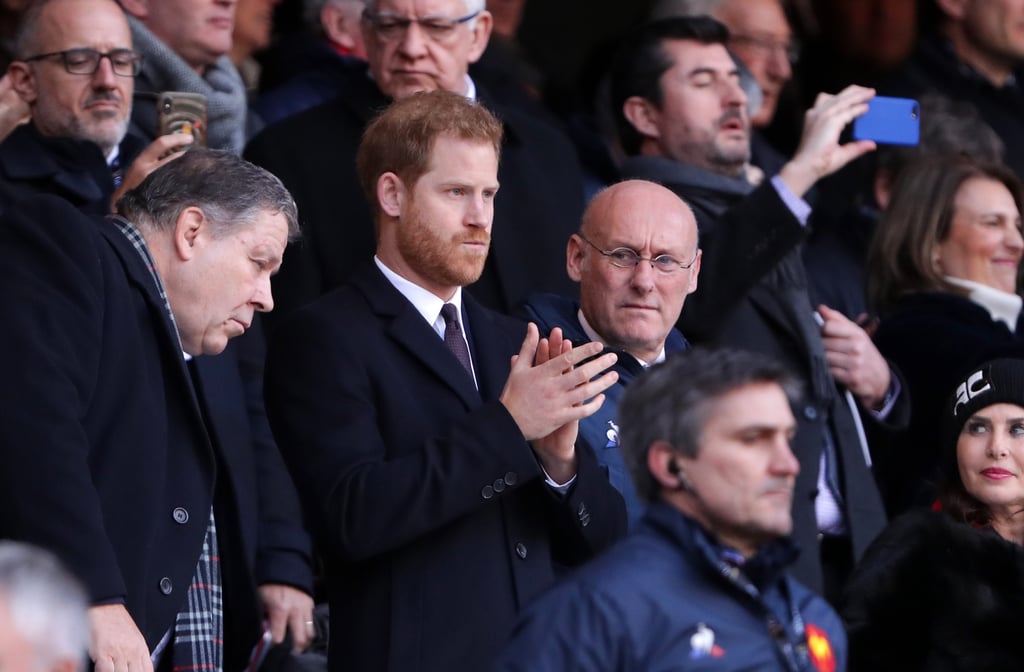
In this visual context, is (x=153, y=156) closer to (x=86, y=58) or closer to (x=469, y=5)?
(x=86, y=58)

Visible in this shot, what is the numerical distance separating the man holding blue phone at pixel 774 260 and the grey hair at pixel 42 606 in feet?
9.99

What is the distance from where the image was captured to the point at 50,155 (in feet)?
17.7

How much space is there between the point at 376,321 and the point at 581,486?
23.9 inches

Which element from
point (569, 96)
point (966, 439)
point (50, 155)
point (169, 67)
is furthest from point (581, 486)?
point (569, 96)

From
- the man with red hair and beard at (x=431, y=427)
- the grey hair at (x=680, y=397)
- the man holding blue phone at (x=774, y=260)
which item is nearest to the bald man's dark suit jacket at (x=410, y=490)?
the man with red hair and beard at (x=431, y=427)

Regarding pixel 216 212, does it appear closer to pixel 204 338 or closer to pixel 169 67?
pixel 204 338

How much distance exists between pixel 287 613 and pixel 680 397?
6.00 feet

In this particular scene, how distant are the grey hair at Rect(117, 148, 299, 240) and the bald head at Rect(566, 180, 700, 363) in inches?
37.8

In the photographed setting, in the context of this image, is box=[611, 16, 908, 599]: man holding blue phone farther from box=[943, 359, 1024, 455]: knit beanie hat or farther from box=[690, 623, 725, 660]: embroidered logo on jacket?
box=[690, 623, 725, 660]: embroidered logo on jacket

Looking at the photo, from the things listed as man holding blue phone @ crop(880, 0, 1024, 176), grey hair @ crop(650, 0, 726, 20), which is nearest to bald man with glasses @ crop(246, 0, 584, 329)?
grey hair @ crop(650, 0, 726, 20)

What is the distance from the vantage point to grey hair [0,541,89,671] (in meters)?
2.92

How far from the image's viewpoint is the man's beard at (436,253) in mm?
4703

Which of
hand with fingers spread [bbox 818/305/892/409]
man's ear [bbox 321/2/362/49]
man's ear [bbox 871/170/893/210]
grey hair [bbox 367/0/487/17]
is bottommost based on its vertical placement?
hand with fingers spread [bbox 818/305/892/409]

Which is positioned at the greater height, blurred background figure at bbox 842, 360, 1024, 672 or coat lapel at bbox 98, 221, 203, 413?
coat lapel at bbox 98, 221, 203, 413
